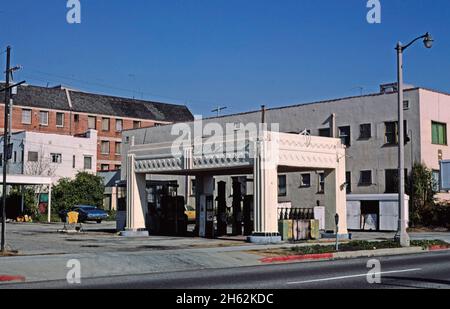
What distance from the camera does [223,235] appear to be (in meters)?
34.8

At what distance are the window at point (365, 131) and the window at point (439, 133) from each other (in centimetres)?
411

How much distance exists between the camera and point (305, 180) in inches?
1976

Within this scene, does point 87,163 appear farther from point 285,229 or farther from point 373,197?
point 285,229

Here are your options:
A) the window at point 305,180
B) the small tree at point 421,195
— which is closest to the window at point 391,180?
the small tree at point 421,195

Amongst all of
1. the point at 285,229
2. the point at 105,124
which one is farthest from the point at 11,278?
the point at 105,124

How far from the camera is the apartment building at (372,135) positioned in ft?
143

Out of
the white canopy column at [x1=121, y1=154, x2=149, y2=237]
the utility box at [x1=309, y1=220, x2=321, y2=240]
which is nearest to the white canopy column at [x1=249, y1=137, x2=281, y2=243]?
the utility box at [x1=309, y1=220, x2=321, y2=240]

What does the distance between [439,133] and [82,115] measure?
4908cm

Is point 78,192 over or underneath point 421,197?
over

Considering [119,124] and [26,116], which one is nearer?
[26,116]

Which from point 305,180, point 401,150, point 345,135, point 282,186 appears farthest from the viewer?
point 282,186

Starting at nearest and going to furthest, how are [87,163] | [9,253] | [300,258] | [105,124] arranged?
1. [9,253]
2. [300,258]
3. [87,163]
4. [105,124]

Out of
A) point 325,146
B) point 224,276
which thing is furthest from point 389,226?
point 224,276
